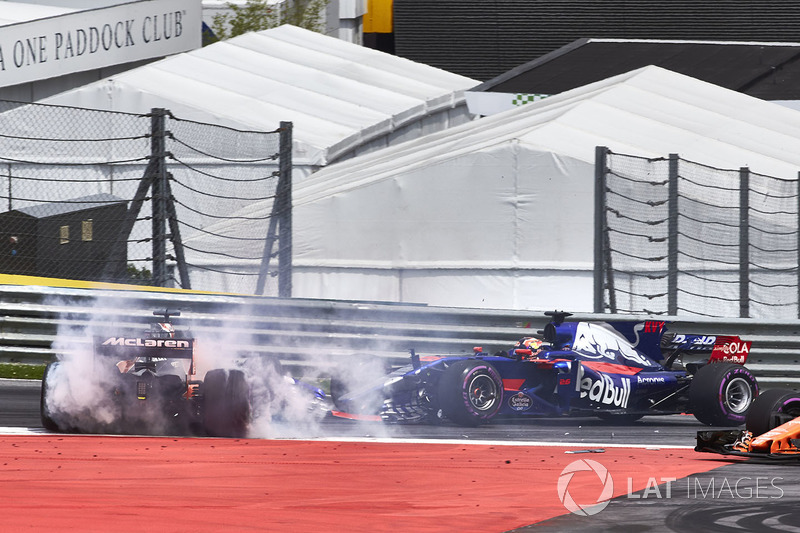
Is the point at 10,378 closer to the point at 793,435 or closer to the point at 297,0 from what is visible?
the point at 793,435

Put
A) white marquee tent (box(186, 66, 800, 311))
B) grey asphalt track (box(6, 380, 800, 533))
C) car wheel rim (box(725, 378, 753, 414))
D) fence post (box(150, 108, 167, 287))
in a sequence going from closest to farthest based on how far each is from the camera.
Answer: grey asphalt track (box(6, 380, 800, 533)) < car wheel rim (box(725, 378, 753, 414)) < fence post (box(150, 108, 167, 287)) < white marquee tent (box(186, 66, 800, 311))

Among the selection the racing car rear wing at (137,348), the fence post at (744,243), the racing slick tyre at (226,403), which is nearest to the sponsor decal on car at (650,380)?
the fence post at (744,243)

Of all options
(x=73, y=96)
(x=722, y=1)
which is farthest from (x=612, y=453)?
(x=722, y=1)

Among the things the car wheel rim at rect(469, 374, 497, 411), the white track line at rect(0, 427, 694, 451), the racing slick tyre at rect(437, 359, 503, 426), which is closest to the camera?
the white track line at rect(0, 427, 694, 451)

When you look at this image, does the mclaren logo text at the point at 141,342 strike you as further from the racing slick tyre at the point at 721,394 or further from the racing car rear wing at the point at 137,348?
the racing slick tyre at the point at 721,394

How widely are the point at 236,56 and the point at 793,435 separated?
22805 mm

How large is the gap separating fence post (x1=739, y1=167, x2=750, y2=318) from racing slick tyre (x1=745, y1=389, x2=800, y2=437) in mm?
4829

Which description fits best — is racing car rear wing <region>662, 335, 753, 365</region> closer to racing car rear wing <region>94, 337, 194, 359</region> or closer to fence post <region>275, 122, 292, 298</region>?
fence post <region>275, 122, 292, 298</region>

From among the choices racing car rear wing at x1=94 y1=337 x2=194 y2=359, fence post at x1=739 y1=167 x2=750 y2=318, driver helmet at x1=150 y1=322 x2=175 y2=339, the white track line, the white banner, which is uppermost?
the white banner

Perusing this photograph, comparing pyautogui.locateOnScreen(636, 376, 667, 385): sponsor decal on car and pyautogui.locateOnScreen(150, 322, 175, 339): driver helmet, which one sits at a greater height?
pyautogui.locateOnScreen(150, 322, 175, 339): driver helmet

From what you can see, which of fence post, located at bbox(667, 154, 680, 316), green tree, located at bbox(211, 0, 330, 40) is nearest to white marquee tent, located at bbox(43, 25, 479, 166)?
green tree, located at bbox(211, 0, 330, 40)

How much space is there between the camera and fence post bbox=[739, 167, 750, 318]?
45.8 feet

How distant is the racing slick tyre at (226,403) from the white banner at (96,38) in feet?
65.7

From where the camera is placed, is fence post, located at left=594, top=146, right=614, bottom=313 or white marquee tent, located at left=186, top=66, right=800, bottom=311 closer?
fence post, located at left=594, top=146, right=614, bottom=313
